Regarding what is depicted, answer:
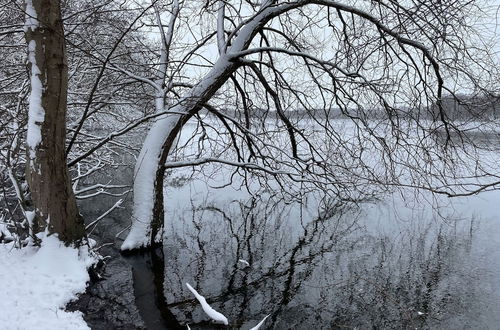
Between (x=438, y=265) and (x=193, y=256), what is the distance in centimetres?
471

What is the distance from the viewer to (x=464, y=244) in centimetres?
823

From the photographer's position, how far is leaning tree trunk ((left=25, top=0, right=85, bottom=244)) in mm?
4883

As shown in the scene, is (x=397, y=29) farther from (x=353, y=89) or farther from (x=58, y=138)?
(x=58, y=138)

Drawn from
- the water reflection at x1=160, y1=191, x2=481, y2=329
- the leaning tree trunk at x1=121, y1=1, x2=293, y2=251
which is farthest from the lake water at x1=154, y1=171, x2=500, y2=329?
the leaning tree trunk at x1=121, y1=1, x2=293, y2=251

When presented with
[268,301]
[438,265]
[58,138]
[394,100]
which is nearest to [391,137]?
[394,100]

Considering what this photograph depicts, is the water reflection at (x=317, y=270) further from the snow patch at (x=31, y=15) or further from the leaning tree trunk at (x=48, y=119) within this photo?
the snow patch at (x=31, y=15)

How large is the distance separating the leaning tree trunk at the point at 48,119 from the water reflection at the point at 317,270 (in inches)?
83.7

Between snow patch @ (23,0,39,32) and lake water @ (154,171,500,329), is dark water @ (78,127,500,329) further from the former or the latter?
snow patch @ (23,0,39,32)

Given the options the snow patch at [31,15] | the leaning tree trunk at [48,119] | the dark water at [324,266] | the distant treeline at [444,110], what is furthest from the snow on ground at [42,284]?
the distant treeline at [444,110]

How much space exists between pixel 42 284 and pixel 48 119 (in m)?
2.11

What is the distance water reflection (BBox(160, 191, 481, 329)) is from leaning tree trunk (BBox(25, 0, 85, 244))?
2.13 m

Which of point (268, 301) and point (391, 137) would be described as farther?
point (391, 137)

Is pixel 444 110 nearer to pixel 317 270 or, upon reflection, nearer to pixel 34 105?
pixel 317 270

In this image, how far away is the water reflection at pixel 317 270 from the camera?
5.47 meters
